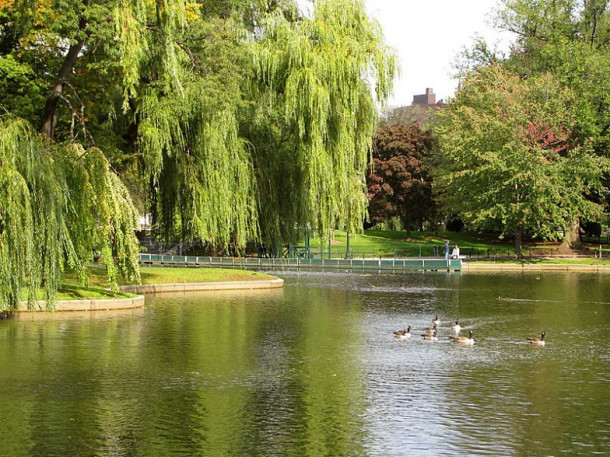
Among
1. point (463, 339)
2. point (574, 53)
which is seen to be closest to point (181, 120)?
point (463, 339)

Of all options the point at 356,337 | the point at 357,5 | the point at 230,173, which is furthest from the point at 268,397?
the point at 357,5

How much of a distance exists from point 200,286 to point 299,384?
747 inches

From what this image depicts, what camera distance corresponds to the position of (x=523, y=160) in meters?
58.1

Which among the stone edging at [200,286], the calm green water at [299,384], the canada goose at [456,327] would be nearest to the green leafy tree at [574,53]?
the stone edging at [200,286]

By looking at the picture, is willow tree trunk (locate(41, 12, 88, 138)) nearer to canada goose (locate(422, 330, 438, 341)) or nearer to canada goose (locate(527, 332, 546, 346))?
canada goose (locate(422, 330, 438, 341))

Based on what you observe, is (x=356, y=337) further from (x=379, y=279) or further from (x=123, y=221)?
(x=379, y=279)

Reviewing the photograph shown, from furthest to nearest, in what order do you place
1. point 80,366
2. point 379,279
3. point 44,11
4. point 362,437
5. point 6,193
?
1. point 379,279
2. point 44,11
3. point 6,193
4. point 80,366
5. point 362,437

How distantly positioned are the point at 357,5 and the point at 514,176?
2336cm

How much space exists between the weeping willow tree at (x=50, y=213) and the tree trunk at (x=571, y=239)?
45.1 metres

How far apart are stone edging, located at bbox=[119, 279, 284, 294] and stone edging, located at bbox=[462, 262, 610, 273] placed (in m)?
19.7

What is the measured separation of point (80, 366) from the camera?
1831 centimetres

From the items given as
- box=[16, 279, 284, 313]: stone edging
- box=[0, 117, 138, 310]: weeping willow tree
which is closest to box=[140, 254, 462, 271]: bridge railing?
box=[16, 279, 284, 313]: stone edging

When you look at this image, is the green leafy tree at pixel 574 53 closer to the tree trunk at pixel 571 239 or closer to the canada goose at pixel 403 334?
the tree trunk at pixel 571 239

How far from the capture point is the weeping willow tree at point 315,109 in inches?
1453
